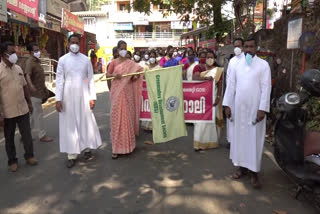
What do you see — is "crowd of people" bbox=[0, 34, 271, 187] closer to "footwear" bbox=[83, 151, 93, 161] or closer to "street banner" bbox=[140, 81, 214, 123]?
"footwear" bbox=[83, 151, 93, 161]

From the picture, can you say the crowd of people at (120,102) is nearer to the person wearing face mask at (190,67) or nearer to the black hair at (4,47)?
the black hair at (4,47)

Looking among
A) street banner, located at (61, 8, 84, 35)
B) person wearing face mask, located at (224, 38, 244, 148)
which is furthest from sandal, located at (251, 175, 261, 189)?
street banner, located at (61, 8, 84, 35)

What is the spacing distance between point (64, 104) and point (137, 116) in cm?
141

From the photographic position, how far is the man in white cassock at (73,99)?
4.86 m

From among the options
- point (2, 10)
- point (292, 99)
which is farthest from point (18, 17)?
point (292, 99)

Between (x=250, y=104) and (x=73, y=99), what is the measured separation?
2609 millimetres

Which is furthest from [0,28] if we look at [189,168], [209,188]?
[209,188]

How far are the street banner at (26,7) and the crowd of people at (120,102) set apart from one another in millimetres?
5405

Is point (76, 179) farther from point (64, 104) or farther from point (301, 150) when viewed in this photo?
point (301, 150)

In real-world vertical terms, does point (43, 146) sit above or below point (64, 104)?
below

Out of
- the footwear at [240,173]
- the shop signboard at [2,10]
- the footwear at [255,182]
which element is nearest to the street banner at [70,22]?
the shop signboard at [2,10]

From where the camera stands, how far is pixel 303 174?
3.31 meters

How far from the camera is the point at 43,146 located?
5.96 metres

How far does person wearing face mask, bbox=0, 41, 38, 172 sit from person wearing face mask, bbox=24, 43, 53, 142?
117cm
